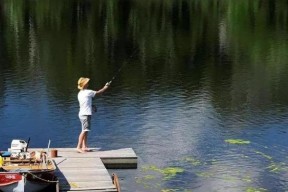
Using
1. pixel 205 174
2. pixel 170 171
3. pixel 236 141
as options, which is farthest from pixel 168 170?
pixel 236 141

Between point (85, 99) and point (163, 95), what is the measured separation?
45.2ft

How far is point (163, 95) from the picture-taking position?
36.6m

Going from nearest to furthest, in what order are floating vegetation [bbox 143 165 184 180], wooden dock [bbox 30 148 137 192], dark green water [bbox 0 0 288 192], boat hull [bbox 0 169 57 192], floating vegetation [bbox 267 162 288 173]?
boat hull [bbox 0 169 57 192] < wooden dock [bbox 30 148 137 192] < floating vegetation [bbox 143 165 184 180] < floating vegetation [bbox 267 162 288 173] < dark green water [bbox 0 0 288 192]

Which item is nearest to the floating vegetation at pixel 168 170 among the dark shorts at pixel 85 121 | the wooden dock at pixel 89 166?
the wooden dock at pixel 89 166

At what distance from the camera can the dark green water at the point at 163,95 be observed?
81.0 feet

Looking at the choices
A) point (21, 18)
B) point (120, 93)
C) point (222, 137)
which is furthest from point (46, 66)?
point (21, 18)

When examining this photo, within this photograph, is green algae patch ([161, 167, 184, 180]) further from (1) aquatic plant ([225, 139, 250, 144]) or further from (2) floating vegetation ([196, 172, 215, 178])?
(1) aquatic plant ([225, 139, 250, 144])

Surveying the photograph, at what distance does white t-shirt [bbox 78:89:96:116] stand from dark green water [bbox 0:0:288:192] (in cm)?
227

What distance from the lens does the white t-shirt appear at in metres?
23.1

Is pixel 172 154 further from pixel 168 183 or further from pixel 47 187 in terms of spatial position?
pixel 47 187

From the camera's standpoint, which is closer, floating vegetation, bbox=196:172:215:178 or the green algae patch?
the green algae patch

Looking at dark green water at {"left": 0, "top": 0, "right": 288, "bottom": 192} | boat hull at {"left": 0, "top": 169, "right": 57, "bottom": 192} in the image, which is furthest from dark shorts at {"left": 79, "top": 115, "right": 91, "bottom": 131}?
boat hull at {"left": 0, "top": 169, "right": 57, "bottom": 192}

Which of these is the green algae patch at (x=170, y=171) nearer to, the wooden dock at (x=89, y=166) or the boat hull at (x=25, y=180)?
the wooden dock at (x=89, y=166)

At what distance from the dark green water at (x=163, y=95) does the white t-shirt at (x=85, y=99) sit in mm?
2268
